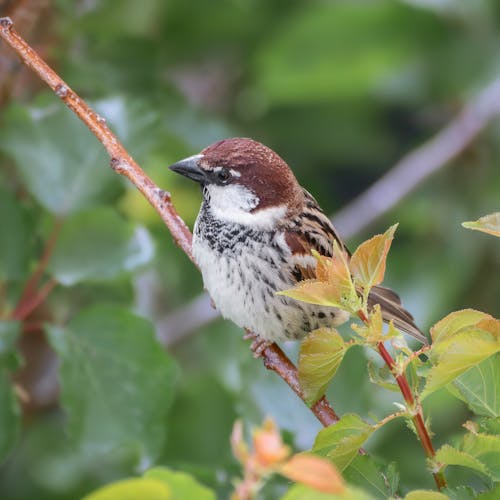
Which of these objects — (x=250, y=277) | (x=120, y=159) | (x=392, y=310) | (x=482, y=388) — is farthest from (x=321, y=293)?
(x=392, y=310)

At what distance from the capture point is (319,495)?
37.1 inches

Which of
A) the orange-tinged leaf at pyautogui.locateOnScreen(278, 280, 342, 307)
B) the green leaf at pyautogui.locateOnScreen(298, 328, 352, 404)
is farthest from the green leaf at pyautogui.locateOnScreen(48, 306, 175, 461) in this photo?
the orange-tinged leaf at pyautogui.locateOnScreen(278, 280, 342, 307)

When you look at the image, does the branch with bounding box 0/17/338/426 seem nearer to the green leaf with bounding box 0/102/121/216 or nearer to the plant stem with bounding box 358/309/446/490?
the plant stem with bounding box 358/309/446/490

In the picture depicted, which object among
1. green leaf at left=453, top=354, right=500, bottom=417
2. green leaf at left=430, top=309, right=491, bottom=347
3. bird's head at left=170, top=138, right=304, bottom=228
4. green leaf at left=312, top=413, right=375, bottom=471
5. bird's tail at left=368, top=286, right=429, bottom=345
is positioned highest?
bird's head at left=170, top=138, right=304, bottom=228

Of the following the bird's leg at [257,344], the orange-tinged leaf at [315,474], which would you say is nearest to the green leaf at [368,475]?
the orange-tinged leaf at [315,474]

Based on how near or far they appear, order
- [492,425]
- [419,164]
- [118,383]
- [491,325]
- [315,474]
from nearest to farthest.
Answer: [315,474]
[491,325]
[492,425]
[118,383]
[419,164]

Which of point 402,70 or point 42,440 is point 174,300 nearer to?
point 42,440

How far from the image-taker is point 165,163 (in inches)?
127

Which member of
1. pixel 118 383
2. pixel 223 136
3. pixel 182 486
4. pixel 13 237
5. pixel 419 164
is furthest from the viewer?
pixel 419 164

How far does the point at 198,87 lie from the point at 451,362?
286cm

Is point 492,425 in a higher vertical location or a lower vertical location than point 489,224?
lower

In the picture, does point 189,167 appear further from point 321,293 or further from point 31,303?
point 321,293

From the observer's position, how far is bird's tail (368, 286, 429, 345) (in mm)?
2273

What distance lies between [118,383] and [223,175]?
505 millimetres
